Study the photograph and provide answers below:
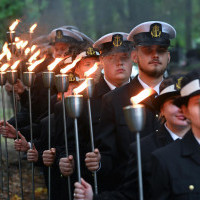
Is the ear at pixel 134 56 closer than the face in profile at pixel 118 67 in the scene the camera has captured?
Yes

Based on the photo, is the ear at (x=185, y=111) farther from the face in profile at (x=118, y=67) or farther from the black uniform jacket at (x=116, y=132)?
the face in profile at (x=118, y=67)

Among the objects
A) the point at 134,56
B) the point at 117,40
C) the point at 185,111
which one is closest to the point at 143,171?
the point at 185,111

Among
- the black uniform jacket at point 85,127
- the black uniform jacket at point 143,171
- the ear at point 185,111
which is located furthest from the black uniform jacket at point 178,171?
the black uniform jacket at point 85,127

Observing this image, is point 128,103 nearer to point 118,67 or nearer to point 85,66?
point 118,67

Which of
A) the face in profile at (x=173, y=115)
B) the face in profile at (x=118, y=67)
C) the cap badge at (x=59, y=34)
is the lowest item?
the face in profile at (x=173, y=115)

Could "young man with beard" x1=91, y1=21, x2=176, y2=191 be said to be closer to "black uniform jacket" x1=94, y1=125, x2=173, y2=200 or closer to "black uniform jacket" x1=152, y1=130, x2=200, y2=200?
"black uniform jacket" x1=94, y1=125, x2=173, y2=200

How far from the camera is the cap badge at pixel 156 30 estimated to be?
18.1 ft

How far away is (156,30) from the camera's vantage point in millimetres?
5598

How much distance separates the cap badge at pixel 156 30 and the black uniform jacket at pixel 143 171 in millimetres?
1429

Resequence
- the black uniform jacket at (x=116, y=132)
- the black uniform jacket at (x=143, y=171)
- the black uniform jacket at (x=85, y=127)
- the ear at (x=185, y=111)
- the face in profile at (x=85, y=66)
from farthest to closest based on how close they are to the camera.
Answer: the face in profile at (x=85, y=66) < the black uniform jacket at (x=85, y=127) < the black uniform jacket at (x=116, y=132) < the black uniform jacket at (x=143, y=171) < the ear at (x=185, y=111)

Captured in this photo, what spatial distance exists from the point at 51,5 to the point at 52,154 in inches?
789

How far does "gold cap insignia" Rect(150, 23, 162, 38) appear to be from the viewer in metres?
5.53

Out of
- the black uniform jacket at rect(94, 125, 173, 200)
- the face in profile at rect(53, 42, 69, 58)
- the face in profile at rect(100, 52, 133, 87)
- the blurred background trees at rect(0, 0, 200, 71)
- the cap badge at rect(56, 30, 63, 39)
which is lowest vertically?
the black uniform jacket at rect(94, 125, 173, 200)

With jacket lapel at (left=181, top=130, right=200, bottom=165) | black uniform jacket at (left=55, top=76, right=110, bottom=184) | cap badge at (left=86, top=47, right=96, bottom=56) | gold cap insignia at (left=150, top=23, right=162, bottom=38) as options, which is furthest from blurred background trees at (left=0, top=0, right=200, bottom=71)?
jacket lapel at (left=181, top=130, right=200, bottom=165)
